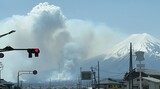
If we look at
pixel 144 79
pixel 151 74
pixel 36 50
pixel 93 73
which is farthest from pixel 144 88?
pixel 36 50

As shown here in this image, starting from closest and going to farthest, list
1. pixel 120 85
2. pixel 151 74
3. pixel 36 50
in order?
1. pixel 36 50
2. pixel 151 74
3. pixel 120 85

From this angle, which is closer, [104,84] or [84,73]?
[84,73]

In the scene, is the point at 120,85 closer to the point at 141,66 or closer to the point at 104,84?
the point at 104,84

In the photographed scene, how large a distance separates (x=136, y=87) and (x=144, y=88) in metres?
2.78

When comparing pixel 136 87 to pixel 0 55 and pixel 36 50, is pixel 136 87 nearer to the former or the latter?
pixel 0 55

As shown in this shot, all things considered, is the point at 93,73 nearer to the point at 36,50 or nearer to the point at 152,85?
the point at 152,85

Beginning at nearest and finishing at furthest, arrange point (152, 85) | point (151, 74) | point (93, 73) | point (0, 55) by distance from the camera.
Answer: point (0, 55)
point (152, 85)
point (151, 74)
point (93, 73)

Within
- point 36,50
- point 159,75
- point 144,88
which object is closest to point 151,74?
point 159,75

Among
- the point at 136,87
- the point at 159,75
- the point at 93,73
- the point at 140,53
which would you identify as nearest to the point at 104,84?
the point at 93,73

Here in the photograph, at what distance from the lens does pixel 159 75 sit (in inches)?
3878

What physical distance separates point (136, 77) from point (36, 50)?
54975 millimetres

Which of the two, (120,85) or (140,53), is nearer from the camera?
(140,53)

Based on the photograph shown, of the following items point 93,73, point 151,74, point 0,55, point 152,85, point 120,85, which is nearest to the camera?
point 0,55

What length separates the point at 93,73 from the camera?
11431 cm
